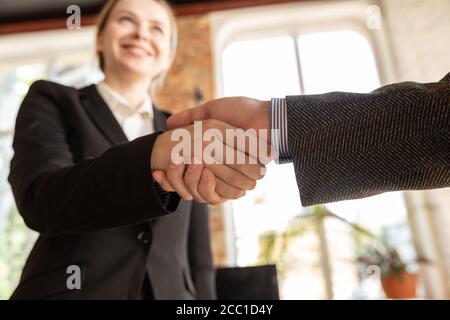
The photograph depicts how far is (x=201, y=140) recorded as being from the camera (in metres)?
0.38

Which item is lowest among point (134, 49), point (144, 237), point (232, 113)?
point (144, 237)

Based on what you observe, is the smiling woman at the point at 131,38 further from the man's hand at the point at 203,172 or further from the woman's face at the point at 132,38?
the man's hand at the point at 203,172

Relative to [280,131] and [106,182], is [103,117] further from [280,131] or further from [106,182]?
[280,131]

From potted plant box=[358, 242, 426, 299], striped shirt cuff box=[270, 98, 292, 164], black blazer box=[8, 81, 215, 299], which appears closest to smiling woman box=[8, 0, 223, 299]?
black blazer box=[8, 81, 215, 299]

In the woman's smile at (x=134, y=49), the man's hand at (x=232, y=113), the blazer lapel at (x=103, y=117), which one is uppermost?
the woman's smile at (x=134, y=49)

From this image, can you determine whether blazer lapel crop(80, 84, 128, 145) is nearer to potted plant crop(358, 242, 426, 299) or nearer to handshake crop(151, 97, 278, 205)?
handshake crop(151, 97, 278, 205)

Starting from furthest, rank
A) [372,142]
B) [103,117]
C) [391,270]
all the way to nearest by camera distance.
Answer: [391,270] < [103,117] < [372,142]

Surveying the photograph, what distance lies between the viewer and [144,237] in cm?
51

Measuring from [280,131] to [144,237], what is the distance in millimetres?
257

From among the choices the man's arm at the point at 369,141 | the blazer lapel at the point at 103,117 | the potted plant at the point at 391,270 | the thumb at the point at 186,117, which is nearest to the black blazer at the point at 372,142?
the man's arm at the point at 369,141

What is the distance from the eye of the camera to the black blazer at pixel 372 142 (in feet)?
1.09

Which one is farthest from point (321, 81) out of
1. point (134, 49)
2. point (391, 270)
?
point (391, 270)

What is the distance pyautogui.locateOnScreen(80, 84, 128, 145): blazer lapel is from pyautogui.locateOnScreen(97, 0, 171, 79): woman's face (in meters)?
0.07

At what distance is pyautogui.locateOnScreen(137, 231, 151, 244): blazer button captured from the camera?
1.65ft
